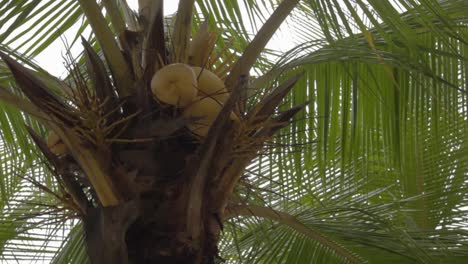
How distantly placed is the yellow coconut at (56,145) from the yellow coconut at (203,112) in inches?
9.8

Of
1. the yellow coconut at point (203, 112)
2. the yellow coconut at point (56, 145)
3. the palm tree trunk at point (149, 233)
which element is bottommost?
the palm tree trunk at point (149, 233)

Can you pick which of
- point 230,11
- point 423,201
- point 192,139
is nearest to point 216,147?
point 192,139

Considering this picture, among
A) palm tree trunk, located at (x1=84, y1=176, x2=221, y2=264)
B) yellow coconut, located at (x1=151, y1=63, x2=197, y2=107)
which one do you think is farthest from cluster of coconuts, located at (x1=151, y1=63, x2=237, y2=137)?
palm tree trunk, located at (x1=84, y1=176, x2=221, y2=264)

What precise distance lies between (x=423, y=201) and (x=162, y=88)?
2.48 metres

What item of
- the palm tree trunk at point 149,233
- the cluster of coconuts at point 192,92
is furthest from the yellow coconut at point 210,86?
the palm tree trunk at point 149,233

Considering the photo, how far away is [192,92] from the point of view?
1448 millimetres

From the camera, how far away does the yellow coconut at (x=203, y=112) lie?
1.46 meters

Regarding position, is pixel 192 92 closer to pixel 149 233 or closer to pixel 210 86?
pixel 210 86

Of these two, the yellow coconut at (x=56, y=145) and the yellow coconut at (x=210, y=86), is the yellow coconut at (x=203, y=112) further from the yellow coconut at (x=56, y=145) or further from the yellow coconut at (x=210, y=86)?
the yellow coconut at (x=56, y=145)

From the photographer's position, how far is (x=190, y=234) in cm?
143

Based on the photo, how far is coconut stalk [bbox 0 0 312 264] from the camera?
1419 millimetres

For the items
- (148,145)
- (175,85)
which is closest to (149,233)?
(148,145)

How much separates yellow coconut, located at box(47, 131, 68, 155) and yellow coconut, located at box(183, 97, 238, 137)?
249mm

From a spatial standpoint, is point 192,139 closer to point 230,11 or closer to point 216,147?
point 216,147
